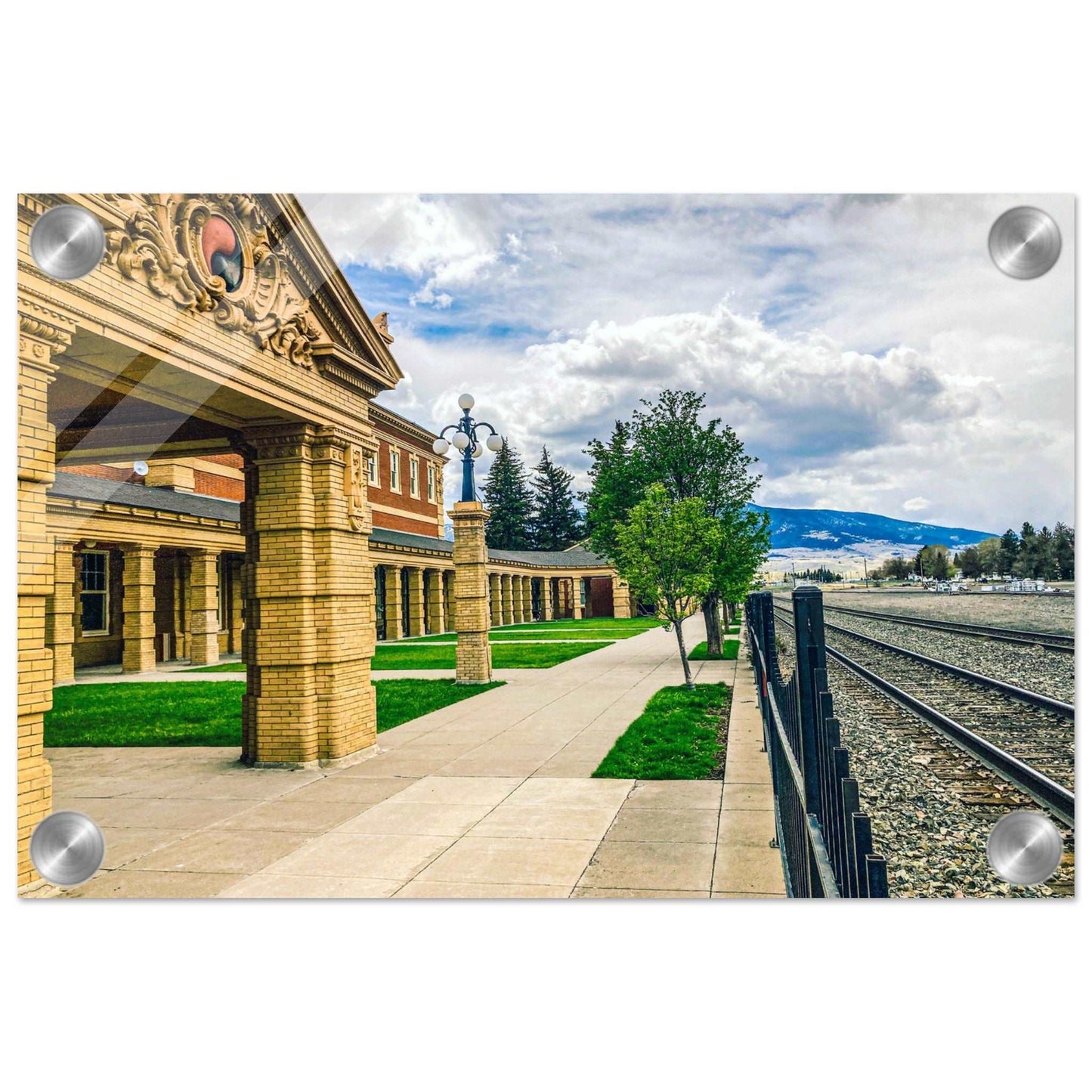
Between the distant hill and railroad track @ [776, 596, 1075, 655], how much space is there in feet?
14.1

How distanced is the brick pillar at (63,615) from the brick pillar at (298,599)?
19.3 feet

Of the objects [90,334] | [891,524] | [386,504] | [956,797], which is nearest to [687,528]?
[386,504]

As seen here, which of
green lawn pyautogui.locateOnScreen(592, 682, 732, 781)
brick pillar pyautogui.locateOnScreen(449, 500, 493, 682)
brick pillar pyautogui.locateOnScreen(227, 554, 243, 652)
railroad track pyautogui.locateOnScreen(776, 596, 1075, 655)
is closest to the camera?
green lawn pyautogui.locateOnScreen(592, 682, 732, 781)

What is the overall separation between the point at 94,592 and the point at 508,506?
10.4m

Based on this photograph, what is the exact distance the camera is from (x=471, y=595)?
15.4 meters

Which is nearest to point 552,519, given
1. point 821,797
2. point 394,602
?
point 394,602

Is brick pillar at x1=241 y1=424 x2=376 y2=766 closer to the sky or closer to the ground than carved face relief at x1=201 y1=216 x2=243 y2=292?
closer to the ground

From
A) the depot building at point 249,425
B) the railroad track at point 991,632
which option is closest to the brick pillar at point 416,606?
the railroad track at point 991,632

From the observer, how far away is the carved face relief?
5500mm

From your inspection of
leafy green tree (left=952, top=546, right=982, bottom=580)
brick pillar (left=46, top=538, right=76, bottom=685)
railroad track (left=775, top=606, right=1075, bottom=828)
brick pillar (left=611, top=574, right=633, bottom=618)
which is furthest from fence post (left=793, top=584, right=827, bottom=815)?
brick pillar (left=611, top=574, right=633, bottom=618)

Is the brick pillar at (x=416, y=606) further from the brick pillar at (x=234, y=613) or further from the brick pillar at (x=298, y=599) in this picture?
the brick pillar at (x=298, y=599)

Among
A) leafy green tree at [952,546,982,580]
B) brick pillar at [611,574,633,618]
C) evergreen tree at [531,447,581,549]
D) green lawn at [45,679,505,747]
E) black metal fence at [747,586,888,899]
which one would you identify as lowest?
green lawn at [45,679,505,747]

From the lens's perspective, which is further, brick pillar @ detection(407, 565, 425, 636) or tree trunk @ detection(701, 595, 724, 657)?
brick pillar @ detection(407, 565, 425, 636)

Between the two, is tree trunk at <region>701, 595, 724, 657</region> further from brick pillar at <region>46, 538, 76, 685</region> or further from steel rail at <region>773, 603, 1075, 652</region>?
brick pillar at <region>46, 538, 76, 685</region>
